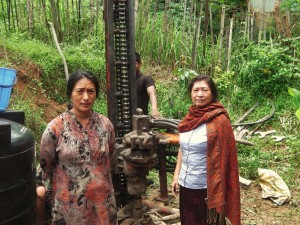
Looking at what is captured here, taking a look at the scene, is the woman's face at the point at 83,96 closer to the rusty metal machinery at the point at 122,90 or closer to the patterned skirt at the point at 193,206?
the patterned skirt at the point at 193,206

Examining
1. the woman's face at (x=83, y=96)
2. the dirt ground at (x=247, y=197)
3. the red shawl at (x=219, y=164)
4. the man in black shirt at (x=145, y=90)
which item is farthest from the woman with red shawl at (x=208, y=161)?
the man in black shirt at (x=145, y=90)

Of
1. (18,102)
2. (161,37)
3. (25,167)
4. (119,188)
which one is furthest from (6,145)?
(161,37)

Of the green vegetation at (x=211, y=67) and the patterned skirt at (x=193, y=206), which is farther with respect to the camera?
the green vegetation at (x=211, y=67)

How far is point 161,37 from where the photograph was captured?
29.0ft


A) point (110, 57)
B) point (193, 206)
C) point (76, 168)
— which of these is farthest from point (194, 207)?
point (110, 57)

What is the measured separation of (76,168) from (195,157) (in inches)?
37.2

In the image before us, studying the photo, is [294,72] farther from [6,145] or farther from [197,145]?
[6,145]

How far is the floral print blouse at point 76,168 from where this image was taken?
8.71 ft

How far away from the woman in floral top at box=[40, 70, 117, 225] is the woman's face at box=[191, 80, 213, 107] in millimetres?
806

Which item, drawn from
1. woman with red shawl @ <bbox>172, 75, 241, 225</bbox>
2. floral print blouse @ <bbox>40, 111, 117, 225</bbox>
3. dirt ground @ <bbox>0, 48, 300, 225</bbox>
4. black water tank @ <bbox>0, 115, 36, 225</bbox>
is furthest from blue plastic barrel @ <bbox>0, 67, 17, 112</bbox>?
dirt ground @ <bbox>0, 48, 300, 225</bbox>

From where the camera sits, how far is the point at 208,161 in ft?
10.2

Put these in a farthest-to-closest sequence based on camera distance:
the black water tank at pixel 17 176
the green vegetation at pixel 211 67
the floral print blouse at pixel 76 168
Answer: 1. the green vegetation at pixel 211 67
2. the floral print blouse at pixel 76 168
3. the black water tank at pixel 17 176

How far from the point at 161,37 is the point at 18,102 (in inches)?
157

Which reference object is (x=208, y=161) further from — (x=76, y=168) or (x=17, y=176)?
(x=17, y=176)
